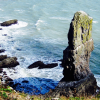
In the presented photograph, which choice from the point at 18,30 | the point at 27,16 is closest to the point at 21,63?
the point at 18,30

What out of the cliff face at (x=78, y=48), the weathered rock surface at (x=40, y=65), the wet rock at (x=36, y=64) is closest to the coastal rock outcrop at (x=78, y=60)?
the cliff face at (x=78, y=48)

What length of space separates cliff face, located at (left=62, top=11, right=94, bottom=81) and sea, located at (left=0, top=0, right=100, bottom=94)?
6.28 m

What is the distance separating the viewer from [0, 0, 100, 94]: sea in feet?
89.8

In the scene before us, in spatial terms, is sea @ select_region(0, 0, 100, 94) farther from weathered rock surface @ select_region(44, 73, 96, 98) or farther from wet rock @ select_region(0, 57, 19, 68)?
weathered rock surface @ select_region(44, 73, 96, 98)

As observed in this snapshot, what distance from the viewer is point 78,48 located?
18.3 metres

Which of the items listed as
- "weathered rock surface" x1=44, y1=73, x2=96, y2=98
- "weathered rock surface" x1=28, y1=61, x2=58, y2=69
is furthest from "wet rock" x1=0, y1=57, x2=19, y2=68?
"weathered rock surface" x1=44, y1=73, x2=96, y2=98

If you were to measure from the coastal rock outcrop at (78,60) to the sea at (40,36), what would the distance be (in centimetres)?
575

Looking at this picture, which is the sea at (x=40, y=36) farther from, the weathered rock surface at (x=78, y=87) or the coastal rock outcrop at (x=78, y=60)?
the coastal rock outcrop at (x=78, y=60)

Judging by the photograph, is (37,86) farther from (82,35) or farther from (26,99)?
(26,99)

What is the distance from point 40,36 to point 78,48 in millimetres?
27368

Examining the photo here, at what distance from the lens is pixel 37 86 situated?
24672mm

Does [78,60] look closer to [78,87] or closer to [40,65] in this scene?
[78,87]

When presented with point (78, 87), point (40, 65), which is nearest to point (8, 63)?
point (40, 65)

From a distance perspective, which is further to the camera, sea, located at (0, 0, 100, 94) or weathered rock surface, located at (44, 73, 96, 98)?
sea, located at (0, 0, 100, 94)
